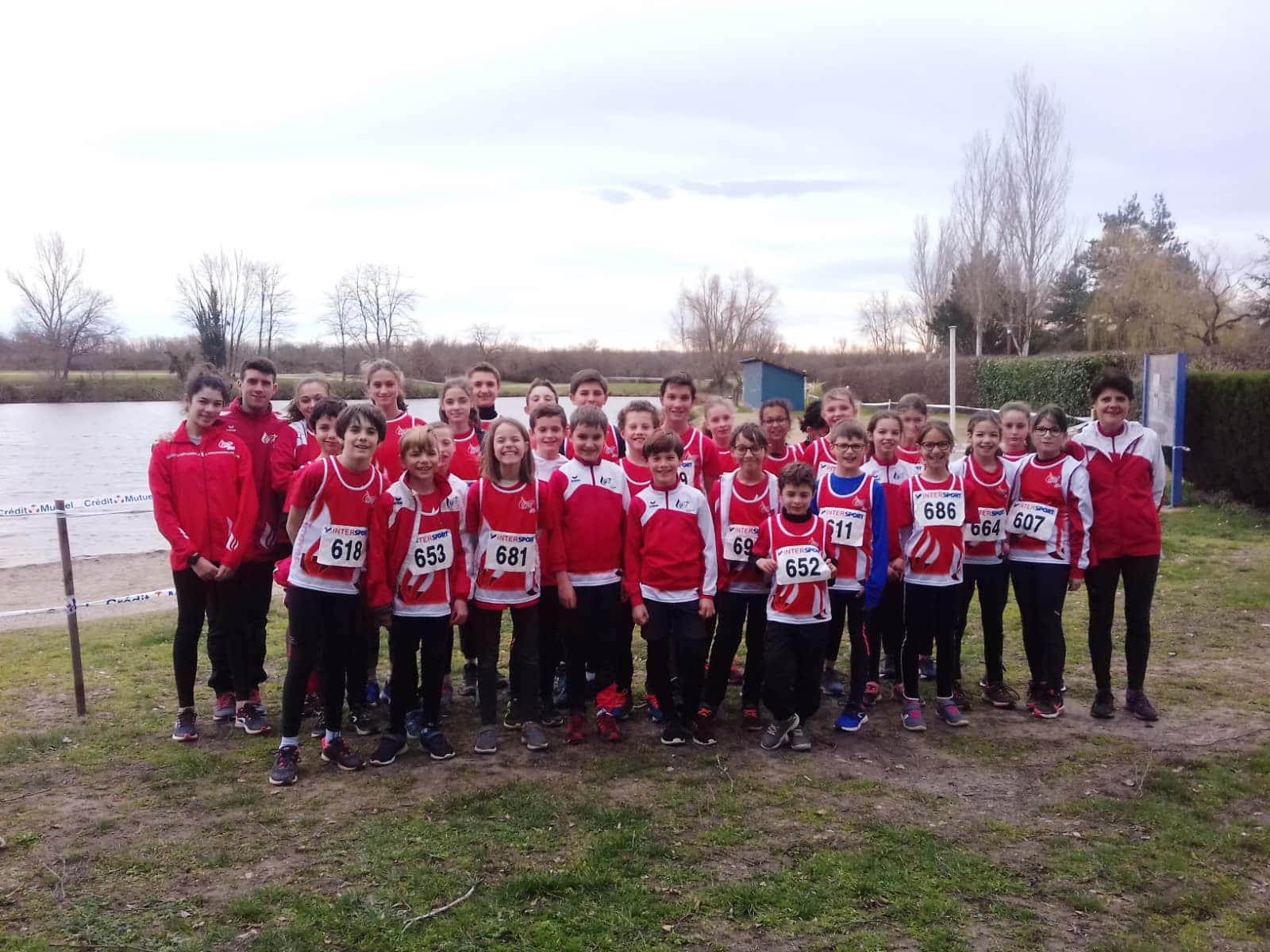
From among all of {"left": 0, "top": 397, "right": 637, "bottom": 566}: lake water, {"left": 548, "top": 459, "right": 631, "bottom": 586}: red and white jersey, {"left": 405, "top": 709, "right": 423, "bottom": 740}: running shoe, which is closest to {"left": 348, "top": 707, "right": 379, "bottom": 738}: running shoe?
{"left": 405, "top": 709, "right": 423, "bottom": 740}: running shoe

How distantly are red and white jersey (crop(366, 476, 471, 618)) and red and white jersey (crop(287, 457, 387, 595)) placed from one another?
0.24 feet

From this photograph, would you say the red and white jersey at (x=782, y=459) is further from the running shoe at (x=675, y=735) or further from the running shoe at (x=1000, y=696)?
the running shoe at (x=1000, y=696)

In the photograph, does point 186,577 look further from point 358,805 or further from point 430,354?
point 430,354

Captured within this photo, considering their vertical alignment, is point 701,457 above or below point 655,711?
above

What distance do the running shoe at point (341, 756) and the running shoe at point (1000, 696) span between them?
3.64m

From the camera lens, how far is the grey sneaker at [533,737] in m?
4.52

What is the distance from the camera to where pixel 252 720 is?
15.7 ft

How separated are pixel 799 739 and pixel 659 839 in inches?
49.3

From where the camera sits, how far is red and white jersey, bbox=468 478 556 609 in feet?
14.7

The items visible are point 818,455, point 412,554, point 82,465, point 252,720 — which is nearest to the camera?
point 412,554

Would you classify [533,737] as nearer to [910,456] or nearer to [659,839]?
[659,839]

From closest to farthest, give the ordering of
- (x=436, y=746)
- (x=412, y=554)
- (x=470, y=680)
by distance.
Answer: (x=412, y=554)
(x=436, y=746)
(x=470, y=680)

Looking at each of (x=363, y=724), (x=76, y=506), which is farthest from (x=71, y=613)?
(x=363, y=724)

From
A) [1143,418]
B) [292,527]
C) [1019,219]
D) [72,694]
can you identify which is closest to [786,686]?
[292,527]
